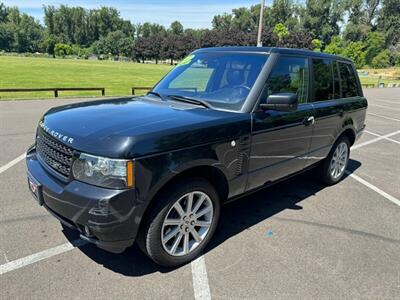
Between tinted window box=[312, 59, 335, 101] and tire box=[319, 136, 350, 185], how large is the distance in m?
0.87

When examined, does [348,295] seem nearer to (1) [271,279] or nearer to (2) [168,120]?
(1) [271,279]

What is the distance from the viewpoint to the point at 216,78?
13.4 feet

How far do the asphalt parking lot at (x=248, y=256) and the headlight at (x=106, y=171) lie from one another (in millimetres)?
924

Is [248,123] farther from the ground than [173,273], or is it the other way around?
[248,123]

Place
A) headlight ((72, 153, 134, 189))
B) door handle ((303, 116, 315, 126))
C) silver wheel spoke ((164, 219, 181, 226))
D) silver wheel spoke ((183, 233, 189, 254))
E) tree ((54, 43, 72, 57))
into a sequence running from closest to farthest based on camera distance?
headlight ((72, 153, 134, 189)) → silver wheel spoke ((164, 219, 181, 226)) → silver wheel spoke ((183, 233, 189, 254)) → door handle ((303, 116, 315, 126)) → tree ((54, 43, 72, 57))

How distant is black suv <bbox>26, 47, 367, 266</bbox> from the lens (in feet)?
8.55

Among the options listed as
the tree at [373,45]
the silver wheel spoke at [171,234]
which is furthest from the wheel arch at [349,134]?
the tree at [373,45]

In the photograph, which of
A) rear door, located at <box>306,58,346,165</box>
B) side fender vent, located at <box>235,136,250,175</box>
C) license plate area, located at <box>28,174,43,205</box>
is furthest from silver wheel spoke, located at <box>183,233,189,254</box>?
rear door, located at <box>306,58,346,165</box>

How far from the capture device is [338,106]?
494 centimetres

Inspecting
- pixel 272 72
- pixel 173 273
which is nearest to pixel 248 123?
pixel 272 72

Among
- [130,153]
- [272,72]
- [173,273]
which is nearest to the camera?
[130,153]

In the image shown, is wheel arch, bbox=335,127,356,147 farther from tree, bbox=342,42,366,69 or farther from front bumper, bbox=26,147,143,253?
tree, bbox=342,42,366,69

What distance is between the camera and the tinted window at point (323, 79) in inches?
179

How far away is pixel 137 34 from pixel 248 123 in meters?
166
